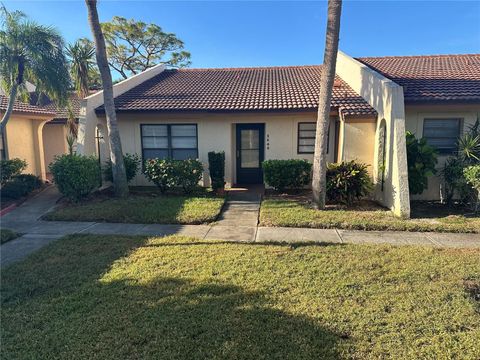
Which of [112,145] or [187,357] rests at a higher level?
[112,145]

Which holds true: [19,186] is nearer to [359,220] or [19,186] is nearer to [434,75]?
[359,220]

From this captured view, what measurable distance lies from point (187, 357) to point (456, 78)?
1215 cm

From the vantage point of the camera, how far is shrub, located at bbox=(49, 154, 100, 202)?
866 cm

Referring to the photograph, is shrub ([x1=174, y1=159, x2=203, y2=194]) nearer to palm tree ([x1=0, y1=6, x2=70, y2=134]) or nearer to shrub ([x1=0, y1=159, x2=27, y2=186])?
palm tree ([x1=0, y1=6, x2=70, y2=134])

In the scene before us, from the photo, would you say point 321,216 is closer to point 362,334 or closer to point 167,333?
point 362,334

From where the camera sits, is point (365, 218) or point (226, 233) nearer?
point (226, 233)

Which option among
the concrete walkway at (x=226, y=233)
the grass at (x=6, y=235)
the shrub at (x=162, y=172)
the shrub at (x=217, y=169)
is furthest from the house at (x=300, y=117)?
the grass at (x=6, y=235)

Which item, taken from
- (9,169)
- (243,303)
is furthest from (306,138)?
(9,169)

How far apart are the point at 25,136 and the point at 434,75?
50.9 feet

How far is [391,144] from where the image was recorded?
8.03 meters

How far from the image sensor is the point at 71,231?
671 centimetres

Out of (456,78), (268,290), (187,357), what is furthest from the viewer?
(456,78)

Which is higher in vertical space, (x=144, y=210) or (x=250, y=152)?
(x=250, y=152)

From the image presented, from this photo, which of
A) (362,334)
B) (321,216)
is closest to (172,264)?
(362,334)
